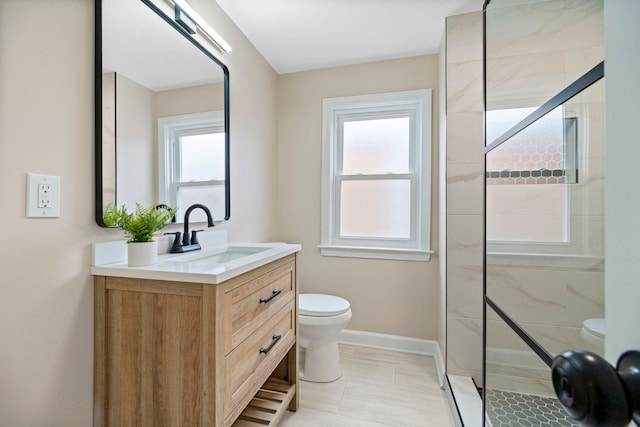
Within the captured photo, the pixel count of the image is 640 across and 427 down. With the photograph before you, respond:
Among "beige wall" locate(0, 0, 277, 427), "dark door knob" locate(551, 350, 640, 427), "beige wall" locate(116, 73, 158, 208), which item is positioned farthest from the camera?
"beige wall" locate(116, 73, 158, 208)

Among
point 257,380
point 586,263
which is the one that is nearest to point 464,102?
point 586,263

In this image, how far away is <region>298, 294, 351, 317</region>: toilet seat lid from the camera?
1.77 m

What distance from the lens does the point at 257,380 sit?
114 cm

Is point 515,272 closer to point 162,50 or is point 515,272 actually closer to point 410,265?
point 410,265

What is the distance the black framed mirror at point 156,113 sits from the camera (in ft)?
3.43

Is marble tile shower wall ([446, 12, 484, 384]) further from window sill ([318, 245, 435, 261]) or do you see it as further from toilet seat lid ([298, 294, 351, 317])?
toilet seat lid ([298, 294, 351, 317])

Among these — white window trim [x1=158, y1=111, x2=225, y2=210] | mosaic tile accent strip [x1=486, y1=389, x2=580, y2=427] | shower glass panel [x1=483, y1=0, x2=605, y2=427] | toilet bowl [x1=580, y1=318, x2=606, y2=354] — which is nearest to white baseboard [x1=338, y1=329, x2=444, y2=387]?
mosaic tile accent strip [x1=486, y1=389, x2=580, y2=427]

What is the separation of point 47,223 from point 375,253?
1971mm

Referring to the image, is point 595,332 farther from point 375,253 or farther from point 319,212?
point 319,212

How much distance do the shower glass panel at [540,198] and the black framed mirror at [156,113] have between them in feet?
4.58

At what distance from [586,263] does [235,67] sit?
203 cm

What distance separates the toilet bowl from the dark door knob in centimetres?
25

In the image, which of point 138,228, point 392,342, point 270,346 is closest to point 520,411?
point 270,346

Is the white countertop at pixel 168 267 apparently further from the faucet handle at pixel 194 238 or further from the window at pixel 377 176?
A: the window at pixel 377 176
